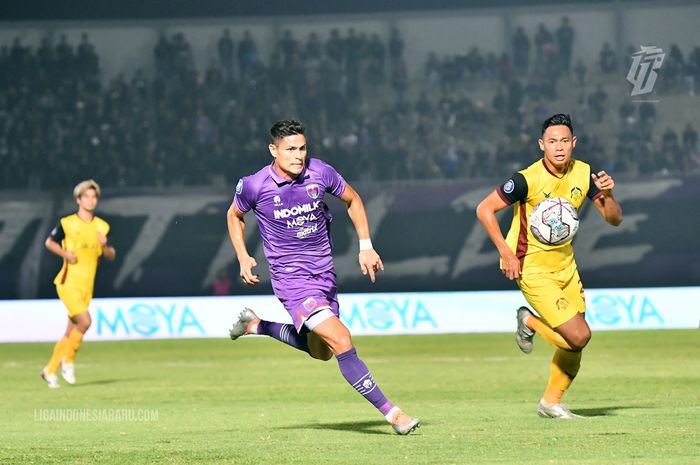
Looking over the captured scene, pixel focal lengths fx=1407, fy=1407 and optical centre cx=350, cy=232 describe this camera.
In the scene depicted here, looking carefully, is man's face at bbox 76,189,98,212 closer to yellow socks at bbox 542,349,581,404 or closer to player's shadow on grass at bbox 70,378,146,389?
player's shadow on grass at bbox 70,378,146,389

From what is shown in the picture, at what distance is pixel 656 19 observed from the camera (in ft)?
87.3

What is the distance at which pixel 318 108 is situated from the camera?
26844mm

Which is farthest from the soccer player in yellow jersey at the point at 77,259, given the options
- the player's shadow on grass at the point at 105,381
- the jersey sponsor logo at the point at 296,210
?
the jersey sponsor logo at the point at 296,210

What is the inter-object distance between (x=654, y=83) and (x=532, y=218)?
1802cm

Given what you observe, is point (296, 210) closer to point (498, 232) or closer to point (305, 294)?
point (305, 294)

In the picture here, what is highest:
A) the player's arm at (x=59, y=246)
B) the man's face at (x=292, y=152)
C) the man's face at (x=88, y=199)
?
the man's face at (x=292, y=152)

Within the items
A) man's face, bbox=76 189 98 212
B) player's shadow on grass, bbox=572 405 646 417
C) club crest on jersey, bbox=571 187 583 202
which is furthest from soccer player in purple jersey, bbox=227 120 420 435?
man's face, bbox=76 189 98 212

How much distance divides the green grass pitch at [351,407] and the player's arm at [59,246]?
1371 millimetres

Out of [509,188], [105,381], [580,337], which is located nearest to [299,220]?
[509,188]

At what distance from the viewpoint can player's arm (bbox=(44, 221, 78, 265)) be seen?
49.7 feet

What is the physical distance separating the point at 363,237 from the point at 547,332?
1632 millimetres

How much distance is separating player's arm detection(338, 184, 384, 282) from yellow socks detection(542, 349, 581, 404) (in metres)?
1.66

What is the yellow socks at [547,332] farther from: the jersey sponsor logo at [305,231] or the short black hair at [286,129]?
the short black hair at [286,129]

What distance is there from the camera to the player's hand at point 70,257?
15265mm
